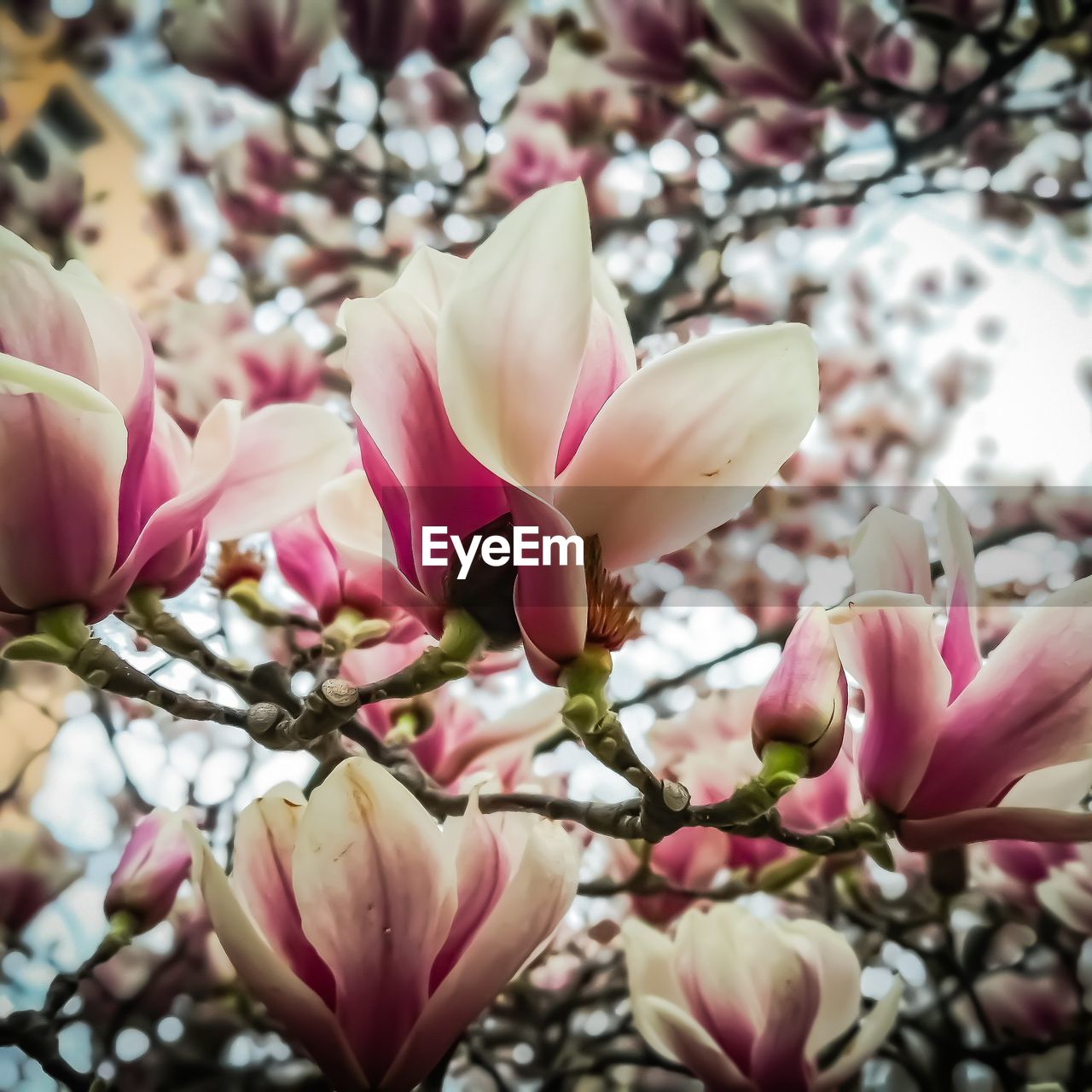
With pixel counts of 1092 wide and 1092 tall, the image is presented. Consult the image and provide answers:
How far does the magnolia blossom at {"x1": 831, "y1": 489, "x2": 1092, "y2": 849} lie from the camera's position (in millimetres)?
224

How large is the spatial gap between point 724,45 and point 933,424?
29 centimetres

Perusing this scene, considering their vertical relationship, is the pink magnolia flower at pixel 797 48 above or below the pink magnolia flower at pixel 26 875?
above

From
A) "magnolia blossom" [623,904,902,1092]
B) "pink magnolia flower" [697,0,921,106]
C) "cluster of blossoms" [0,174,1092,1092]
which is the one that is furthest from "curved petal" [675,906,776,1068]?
"pink magnolia flower" [697,0,921,106]

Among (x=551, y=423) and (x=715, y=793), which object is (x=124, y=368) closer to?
(x=551, y=423)

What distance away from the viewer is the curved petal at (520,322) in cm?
19

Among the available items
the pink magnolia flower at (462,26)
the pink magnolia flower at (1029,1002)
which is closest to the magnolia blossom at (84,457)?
the pink magnolia flower at (462,26)

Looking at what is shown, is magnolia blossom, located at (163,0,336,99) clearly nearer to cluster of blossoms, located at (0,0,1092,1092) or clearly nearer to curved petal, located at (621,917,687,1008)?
cluster of blossoms, located at (0,0,1092,1092)

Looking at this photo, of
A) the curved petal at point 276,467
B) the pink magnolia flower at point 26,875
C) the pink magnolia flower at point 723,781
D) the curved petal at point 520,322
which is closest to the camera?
the curved petal at point 520,322

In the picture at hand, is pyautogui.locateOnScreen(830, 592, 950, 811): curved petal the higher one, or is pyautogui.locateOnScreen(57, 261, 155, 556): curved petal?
pyautogui.locateOnScreen(57, 261, 155, 556): curved petal

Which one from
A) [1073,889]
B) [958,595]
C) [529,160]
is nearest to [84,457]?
[958,595]

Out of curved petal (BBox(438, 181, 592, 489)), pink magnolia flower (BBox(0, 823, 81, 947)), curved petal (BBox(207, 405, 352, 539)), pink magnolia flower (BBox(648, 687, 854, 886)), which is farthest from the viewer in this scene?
pink magnolia flower (BBox(0, 823, 81, 947))

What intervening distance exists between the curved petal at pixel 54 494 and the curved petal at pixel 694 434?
105 mm

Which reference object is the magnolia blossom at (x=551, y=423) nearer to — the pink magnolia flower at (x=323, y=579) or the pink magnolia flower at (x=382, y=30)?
the pink magnolia flower at (x=323, y=579)

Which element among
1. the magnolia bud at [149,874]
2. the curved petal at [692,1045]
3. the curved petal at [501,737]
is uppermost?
the curved petal at [501,737]
